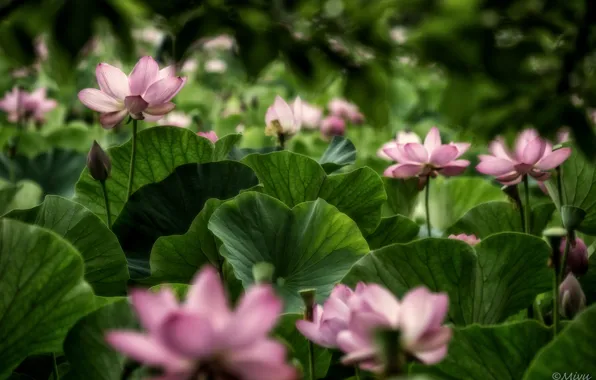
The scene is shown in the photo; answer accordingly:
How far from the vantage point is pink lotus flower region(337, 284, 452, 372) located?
1.48 ft

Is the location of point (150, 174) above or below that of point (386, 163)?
above

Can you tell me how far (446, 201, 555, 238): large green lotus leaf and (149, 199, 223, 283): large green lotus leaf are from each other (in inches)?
15.6

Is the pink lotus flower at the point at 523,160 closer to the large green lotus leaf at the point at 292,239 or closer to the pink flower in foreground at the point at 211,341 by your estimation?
the large green lotus leaf at the point at 292,239

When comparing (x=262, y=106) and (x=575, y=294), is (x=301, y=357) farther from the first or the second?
(x=262, y=106)

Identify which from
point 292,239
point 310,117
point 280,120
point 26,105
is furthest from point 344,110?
point 292,239

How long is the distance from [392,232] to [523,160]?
0.21 m

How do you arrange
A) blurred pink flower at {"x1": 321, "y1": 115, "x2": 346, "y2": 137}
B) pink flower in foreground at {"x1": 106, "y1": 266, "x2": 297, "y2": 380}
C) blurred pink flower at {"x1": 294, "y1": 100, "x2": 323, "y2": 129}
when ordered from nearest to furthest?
pink flower in foreground at {"x1": 106, "y1": 266, "x2": 297, "y2": 380} < blurred pink flower at {"x1": 321, "y1": 115, "x2": 346, "y2": 137} < blurred pink flower at {"x1": 294, "y1": 100, "x2": 323, "y2": 129}

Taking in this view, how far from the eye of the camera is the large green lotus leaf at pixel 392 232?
3.23 ft

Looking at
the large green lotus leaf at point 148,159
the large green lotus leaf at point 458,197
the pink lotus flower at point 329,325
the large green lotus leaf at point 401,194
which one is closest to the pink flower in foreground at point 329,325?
the pink lotus flower at point 329,325

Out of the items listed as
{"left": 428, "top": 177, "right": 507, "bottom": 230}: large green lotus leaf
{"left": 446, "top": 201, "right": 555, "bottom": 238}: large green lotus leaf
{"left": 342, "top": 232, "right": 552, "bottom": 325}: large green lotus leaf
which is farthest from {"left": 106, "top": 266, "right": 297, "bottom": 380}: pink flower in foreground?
{"left": 428, "top": 177, "right": 507, "bottom": 230}: large green lotus leaf

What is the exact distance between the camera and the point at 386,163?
1.57m

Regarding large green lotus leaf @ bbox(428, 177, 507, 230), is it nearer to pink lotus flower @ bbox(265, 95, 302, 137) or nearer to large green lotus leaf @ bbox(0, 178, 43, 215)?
pink lotus flower @ bbox(265, 95, 302, 137)

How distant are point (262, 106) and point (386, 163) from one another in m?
1.05

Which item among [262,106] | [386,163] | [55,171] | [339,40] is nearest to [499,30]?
[339,40]
